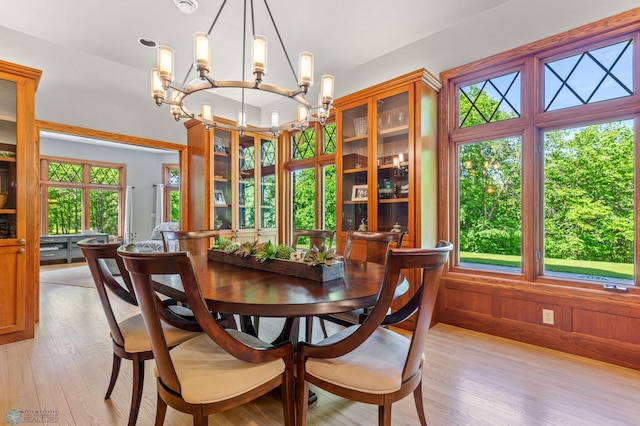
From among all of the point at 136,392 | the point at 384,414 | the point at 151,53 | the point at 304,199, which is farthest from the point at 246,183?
the point at 384,414

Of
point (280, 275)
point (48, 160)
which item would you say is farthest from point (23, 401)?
point (48, 160)

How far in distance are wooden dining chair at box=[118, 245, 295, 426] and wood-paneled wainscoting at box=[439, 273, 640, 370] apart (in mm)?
2340

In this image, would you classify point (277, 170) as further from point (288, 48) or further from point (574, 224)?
point (574, 224)

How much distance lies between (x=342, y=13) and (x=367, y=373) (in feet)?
10.2

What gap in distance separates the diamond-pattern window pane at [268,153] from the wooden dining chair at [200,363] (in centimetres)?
386

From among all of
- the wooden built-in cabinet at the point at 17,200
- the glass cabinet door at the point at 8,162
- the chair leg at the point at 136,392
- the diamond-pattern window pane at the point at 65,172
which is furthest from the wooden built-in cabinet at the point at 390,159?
the diamond-pattern window pane at the point at 65,172

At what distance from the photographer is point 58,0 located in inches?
110

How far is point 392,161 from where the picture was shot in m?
3.43

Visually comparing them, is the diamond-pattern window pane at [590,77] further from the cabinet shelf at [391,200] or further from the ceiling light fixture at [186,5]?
the ceiling light fixture at [186,5]

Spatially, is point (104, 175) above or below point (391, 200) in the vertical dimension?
above

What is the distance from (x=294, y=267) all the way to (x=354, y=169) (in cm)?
214

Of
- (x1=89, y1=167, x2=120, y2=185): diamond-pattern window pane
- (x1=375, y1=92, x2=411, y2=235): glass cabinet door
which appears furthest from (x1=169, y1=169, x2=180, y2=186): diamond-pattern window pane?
(x1=375, y1=92, x2=411, y2=235): glass cabinet door

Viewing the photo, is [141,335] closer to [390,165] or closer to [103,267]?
[103,267]

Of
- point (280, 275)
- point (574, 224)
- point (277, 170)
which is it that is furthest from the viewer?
point (277, 170)
